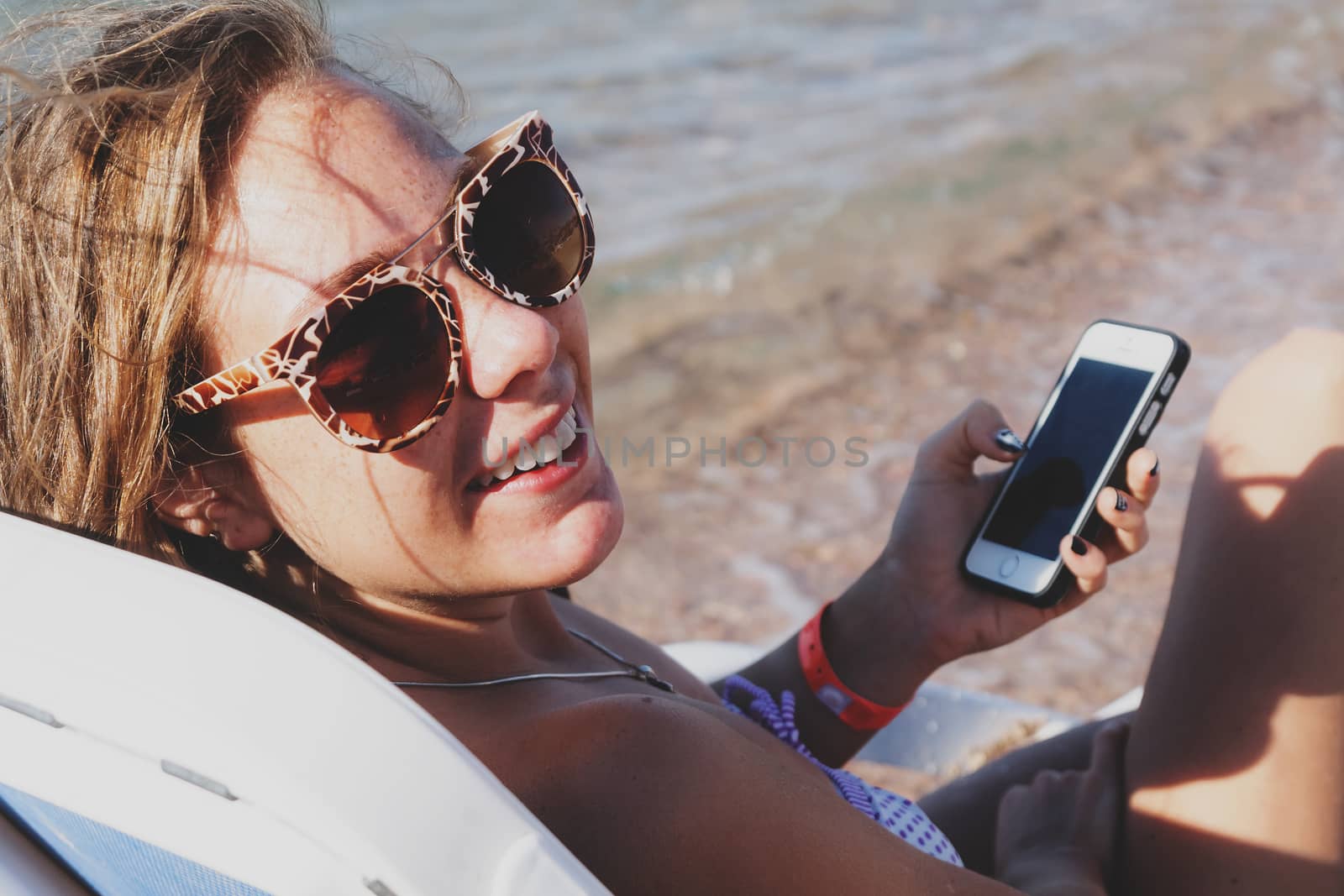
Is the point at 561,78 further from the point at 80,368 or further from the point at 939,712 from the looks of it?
the point at 80,368

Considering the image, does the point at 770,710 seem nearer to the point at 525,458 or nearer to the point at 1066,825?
the point at 1066,825

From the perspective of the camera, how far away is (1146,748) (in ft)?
5.92

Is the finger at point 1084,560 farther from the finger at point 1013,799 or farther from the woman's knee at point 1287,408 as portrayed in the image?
the finger at point 1013,799

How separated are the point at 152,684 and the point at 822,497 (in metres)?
3.44

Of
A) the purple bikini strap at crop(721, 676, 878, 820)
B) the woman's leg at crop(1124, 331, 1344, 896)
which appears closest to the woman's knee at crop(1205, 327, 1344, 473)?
the woman's leg at crop(1124, 331, 1344, 896)

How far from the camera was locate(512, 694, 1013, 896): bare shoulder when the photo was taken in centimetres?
116

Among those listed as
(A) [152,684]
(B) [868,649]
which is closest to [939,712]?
(B) [868,649]

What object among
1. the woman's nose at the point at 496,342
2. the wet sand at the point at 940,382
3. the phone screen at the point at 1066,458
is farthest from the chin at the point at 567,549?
the wet sand at the point at 940,382

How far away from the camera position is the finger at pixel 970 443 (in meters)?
1.99

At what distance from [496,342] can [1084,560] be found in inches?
38.5

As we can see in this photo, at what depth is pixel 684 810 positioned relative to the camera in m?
1.16

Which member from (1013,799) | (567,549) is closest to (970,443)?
(1013,799)

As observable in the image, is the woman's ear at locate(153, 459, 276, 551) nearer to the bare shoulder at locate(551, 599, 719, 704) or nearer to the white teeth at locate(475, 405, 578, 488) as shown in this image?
the white teeth at locate(475, 405, 578, 488)

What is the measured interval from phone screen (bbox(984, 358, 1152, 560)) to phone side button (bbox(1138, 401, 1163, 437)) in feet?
0.08
